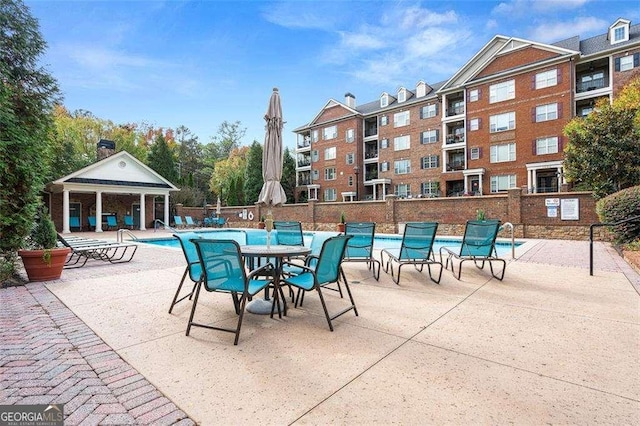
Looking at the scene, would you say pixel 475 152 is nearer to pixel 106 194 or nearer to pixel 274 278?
pixel 274 278

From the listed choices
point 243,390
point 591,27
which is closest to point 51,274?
point 243,390

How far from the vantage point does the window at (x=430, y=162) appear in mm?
29016

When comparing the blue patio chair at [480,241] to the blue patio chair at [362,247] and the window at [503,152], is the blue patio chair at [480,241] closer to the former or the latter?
the blue patio chair at [362,247]

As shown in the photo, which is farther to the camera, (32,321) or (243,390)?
(32,321)

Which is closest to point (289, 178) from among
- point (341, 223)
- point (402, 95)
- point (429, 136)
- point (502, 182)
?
point (402, 95)

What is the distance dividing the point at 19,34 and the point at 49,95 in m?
1.11

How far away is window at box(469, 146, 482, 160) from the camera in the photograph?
25934 mm

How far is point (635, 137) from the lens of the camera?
13.2m

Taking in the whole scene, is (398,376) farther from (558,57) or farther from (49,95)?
(558,57)


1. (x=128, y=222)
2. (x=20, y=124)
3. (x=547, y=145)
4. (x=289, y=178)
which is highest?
(x=547, y=145)

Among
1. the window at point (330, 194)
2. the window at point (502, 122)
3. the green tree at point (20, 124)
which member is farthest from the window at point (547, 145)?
the green tree at point (20, 124)

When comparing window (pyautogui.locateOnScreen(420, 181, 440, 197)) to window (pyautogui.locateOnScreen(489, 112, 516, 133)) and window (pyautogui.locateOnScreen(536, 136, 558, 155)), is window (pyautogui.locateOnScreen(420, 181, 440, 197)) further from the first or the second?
window (pyautogui.locateOnScreen(536, 136, 558, 155))

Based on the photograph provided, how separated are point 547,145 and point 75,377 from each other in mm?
28170

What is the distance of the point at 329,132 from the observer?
36188 mm
